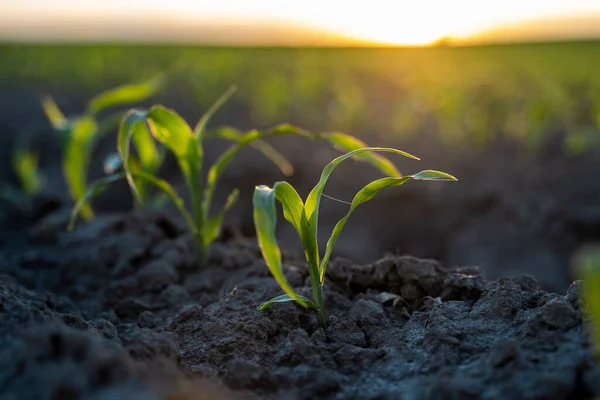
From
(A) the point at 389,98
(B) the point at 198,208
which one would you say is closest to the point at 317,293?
(B) the point at 198,208

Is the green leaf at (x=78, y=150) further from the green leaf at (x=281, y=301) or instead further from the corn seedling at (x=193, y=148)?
the green leaf at (x=281, y=301)

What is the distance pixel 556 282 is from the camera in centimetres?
315

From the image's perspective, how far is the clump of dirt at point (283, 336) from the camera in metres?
1.07

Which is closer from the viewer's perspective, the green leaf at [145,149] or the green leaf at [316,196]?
the green leaf at [316,196]

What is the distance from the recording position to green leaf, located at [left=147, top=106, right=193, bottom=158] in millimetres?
1959

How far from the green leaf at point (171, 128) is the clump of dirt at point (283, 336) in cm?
44

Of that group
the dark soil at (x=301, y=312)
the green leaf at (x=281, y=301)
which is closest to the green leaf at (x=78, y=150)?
the dark soil at (x=301, y=312)

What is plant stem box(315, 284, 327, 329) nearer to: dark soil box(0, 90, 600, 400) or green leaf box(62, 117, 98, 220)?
dark soil box(0, 90, 600, 400)

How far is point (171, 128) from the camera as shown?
79.1 inches

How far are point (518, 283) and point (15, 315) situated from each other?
4.13 ft

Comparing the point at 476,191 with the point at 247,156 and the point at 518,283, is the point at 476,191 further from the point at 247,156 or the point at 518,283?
the point at 518,283

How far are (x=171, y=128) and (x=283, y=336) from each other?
2.76ft

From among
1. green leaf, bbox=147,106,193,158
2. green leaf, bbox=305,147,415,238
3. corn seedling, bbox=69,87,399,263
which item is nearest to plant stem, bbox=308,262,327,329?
green leaf, bbox=305,147,415,238

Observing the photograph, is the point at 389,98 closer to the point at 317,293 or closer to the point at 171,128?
the point at 171,128
